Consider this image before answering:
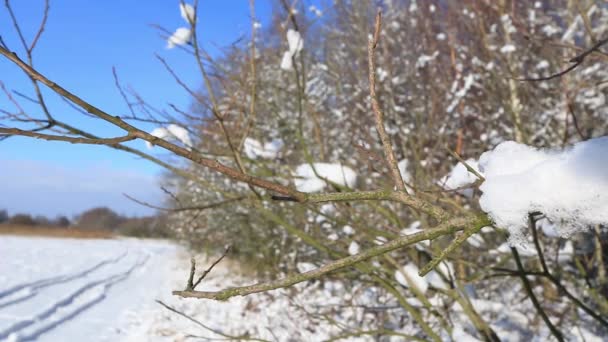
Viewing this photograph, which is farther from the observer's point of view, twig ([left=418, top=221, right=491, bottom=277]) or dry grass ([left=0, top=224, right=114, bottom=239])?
dry grass ([left=0, top=224, right=114, bottom=239])

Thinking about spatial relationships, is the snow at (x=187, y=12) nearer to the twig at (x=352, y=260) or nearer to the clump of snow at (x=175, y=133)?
the clump of snow at (x=175, y=133)

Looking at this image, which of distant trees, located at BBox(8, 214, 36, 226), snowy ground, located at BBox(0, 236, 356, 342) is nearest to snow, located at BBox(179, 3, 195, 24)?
snowy ground, located at BBox(0, 236, 356, 342)

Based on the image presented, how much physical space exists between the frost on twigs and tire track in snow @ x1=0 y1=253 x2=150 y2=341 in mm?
4370

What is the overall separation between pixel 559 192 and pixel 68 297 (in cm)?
661

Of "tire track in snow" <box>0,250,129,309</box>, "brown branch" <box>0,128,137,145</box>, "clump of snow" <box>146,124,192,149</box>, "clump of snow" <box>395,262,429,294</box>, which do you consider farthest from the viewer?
"tire track in snow" <box>0,250,129,309</box>

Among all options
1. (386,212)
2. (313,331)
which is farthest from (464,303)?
(313,331)

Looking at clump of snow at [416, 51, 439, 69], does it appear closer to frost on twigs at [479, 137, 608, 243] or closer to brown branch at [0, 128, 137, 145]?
frost on twigs at [479, 137, 608, 243]

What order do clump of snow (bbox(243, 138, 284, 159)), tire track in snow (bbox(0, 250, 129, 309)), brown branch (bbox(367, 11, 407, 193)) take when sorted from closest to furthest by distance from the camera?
brown branch (bbox(367, 11, 407, 193)) → clump of snow (bbox(243, 138, 284, 159)) → tire track in snow (bbox(0, 250, 129, 309))

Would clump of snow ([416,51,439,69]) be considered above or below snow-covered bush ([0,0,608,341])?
above

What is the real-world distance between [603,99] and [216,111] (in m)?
5.03

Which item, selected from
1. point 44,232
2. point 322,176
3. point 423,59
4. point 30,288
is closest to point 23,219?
point 44,232

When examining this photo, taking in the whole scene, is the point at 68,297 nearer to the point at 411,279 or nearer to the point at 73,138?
the point at 411,279

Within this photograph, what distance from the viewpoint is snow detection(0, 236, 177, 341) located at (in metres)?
4.36

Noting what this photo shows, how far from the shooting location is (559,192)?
0.66 meters
